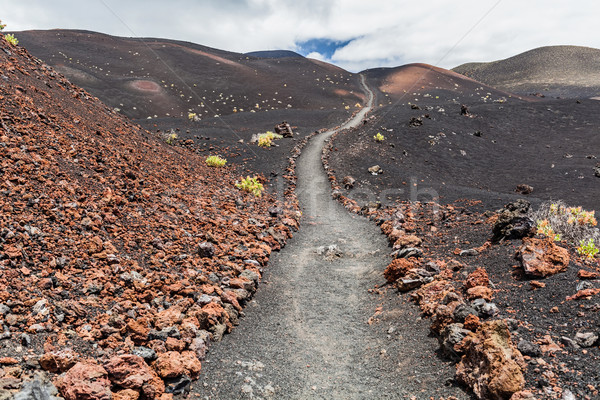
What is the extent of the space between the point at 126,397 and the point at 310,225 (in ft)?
29.1

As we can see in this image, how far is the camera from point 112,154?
8883 mm

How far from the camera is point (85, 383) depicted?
10.8 feet

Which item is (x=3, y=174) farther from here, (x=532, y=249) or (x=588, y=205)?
(x=588, y=205)

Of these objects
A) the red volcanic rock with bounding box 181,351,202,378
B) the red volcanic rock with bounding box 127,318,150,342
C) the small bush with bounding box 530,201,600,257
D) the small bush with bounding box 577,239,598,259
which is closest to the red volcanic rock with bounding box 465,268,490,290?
the small bush with bounding box 577,239,598,259

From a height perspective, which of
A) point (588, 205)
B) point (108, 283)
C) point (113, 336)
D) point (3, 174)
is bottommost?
point (588, 205)

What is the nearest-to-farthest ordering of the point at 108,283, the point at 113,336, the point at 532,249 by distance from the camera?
the point at 113,336
the point at 108,283
the point at 532,249

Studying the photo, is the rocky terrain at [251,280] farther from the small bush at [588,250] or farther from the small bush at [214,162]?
the small bush at [214,162]

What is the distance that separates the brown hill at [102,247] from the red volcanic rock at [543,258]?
535 centimetres

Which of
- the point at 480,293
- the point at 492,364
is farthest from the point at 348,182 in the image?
the point at 492,364

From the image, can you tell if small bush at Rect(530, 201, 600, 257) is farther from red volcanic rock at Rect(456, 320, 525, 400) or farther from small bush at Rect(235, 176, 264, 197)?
small bush at Rect(235, 176, 264, 197)

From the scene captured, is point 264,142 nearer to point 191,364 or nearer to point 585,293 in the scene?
point 191,364

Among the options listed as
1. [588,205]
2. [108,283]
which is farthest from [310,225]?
[588,205]

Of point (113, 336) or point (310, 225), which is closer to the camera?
point (113, 336)

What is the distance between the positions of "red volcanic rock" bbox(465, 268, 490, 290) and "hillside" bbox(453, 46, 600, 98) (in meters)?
86.8
